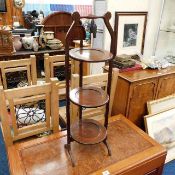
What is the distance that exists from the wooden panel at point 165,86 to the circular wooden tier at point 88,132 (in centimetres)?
92

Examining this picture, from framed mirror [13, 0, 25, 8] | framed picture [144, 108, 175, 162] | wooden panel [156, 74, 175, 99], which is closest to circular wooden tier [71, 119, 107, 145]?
framed picture [144, 108, 175, 162]

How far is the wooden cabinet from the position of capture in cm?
182

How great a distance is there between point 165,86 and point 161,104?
19 cm

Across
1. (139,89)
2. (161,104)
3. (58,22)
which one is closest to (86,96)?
(139,89)

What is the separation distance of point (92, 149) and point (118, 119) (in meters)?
0.46

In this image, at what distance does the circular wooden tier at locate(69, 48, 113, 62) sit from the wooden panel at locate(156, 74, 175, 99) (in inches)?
40.4

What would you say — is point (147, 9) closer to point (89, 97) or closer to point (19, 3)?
point (89, 97)

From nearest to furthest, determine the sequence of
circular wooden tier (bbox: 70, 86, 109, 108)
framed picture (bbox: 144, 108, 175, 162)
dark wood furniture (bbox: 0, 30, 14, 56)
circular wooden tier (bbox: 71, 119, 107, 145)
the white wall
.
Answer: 1. circular wooden tier (bbox: 70, 86, 109, 108)
2. circular wooden tier (bbox: 71, 119, 107, 145)
3. framed picture (bbox: 144, 108, 175, 162)
4. the white wall
5. dark wood furniture (bbox: 0, 30, 14, 56)

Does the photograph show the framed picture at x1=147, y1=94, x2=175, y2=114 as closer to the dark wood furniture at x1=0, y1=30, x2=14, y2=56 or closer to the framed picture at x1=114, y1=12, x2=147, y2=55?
the framed picture at x1=114, y1=12, x2=147, y2=55

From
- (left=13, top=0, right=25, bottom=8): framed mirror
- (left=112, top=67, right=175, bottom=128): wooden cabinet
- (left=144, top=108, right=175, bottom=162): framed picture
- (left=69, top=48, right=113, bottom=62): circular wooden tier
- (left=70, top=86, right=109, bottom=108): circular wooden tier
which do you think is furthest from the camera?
(left=13, top=0, right=25, bottom=8): framed mirror

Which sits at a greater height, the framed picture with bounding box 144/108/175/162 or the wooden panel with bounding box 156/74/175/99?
the wooden panel with bounding box 156/74/175/99

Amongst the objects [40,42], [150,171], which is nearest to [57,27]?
[40,42]

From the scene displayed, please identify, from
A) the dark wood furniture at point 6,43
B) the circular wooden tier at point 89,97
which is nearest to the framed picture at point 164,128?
the circular wooden tier at point 89,97

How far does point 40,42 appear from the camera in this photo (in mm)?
2941
